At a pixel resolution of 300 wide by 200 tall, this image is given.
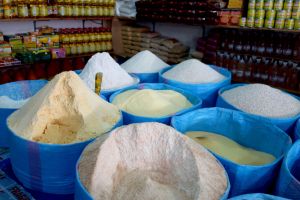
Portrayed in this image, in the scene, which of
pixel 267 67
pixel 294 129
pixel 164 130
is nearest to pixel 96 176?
pixel 164 130

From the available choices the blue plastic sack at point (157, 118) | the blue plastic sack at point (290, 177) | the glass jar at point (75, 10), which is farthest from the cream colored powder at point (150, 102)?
the glass jar at point (75, 10)

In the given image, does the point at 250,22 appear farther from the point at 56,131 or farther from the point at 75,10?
the point at 56,131

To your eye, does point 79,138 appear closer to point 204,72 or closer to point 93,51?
point 204,72

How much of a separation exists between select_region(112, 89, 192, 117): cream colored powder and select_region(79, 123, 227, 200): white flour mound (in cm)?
33

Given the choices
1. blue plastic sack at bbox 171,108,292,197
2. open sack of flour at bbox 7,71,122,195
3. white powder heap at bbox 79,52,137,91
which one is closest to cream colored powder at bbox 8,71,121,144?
open sack of flour at bbox 7,71,122,195

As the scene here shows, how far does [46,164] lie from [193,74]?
90 centimetres

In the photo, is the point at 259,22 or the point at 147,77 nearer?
the point at 147,77

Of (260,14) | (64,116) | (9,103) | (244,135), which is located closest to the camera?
(64,116)

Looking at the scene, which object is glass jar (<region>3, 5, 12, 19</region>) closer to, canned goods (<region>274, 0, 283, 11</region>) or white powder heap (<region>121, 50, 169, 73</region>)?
white powder heap (<region>121, 50, 169, 73</region>)

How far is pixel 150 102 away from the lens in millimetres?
1116

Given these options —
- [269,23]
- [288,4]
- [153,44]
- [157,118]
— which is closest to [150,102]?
[157,118]

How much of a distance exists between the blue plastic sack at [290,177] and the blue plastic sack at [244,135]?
0.03m

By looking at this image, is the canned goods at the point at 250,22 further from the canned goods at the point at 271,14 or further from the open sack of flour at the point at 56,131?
the open sack of flour at the point at 56,131

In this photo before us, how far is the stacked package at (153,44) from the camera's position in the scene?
3.18 meters
